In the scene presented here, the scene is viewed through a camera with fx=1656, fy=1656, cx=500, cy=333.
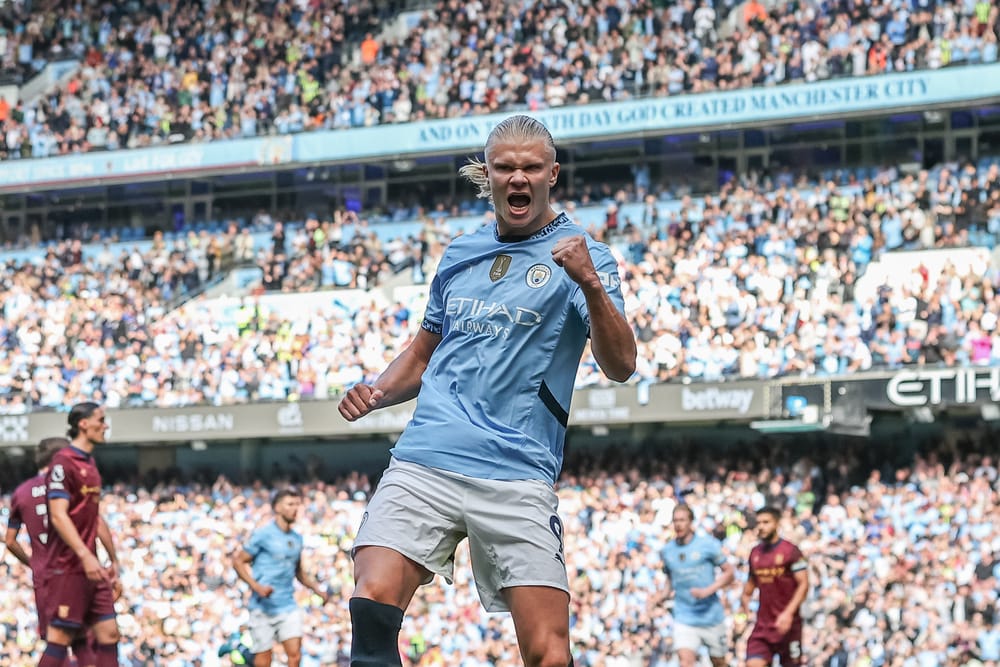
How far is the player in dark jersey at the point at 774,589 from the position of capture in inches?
559

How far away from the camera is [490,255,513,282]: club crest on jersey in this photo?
5.84 metres

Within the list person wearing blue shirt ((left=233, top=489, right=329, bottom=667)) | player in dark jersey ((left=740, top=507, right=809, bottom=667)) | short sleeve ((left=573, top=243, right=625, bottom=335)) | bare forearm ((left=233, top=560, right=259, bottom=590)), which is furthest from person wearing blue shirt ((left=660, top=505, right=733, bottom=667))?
short sleeve ((left=573, top=243, right=625, bottom=335))

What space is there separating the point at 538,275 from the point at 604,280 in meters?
0.29

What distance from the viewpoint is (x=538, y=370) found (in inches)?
225

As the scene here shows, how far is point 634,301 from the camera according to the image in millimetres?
25391

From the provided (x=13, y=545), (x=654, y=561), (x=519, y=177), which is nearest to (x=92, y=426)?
(x=13, y=545)

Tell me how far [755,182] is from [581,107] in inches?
136

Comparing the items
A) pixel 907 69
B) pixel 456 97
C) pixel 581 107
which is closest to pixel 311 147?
pixel 456 97

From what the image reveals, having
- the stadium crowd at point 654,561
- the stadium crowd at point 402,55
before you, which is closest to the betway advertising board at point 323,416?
the stadium crowd at point 654,561

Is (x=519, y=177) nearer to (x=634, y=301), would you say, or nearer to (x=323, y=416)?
(x=634, y=301)

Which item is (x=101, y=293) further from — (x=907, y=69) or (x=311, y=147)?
(x=907, y=69)

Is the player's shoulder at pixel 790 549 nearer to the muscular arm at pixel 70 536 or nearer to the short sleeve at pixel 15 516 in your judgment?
the muscular arm at pixel 70 536

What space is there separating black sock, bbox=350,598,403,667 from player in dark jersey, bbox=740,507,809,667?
918 cm

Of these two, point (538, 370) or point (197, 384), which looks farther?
point (197, 384)
